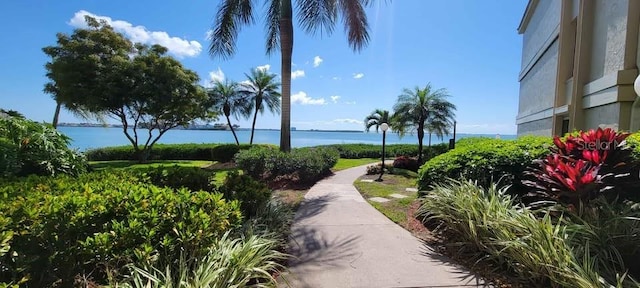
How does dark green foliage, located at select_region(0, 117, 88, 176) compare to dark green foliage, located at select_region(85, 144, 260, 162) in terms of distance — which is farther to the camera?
dark green foliage, located at select_region(85, 144, 260, 162)

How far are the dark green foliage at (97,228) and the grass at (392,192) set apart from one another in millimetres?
3457

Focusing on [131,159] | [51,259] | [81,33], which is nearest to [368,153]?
[131,159]

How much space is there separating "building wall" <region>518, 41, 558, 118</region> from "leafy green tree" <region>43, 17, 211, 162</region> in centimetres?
1718

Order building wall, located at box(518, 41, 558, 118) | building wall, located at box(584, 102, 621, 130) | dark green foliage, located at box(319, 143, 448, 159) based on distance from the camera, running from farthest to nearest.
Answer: dark green foliage, located at box(319, 143, 448, 159)
building wall, located at box(518, 41, 558, 118)
building wall, located at box(584, 102, 621, 130)

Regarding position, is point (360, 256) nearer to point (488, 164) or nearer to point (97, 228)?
point (97, 228)

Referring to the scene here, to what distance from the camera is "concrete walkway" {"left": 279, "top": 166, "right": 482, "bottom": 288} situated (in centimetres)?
318

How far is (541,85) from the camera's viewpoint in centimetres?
1348

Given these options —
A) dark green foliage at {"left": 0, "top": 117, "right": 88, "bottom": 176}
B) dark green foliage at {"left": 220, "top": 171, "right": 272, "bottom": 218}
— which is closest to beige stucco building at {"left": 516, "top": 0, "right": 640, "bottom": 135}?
dark green foliage at {"left": 220, "top": 171, "right": 272, "bottom": 218}

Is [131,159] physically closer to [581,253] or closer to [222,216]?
[222,216]

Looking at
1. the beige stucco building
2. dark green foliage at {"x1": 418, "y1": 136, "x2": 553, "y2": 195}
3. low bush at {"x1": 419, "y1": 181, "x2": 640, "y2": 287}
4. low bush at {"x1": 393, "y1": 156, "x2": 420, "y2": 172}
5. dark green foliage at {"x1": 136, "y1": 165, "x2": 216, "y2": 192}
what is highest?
the beige stucco building

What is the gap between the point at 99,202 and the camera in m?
2.60

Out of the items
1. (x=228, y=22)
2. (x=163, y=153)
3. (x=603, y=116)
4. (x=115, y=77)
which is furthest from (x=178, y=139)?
(x=603, y=116)

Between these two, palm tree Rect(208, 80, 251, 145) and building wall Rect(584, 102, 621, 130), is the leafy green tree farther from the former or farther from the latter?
building wall Rect(584, 102, 621, 130)

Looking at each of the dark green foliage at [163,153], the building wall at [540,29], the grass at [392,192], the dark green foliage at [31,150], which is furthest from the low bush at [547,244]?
the dark green foliage at [163,153]
